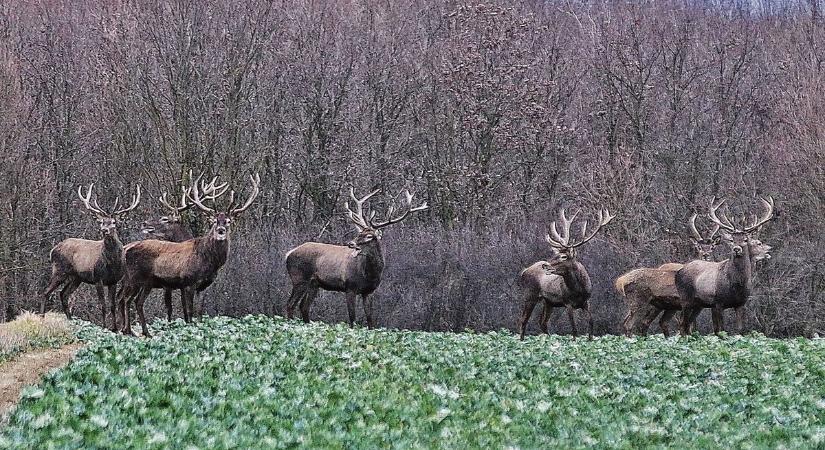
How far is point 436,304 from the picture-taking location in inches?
1287

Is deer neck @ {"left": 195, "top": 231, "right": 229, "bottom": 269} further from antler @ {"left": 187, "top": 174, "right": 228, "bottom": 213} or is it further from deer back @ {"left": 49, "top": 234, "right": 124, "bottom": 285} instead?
deer back @ {"left": 49, "top": 234, "right": 124, "bottom": 285}

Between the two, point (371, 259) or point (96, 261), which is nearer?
point (96, 261)

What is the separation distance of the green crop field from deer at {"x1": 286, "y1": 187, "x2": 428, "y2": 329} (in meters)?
5.70

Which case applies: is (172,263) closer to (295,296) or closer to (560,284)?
(295,296)

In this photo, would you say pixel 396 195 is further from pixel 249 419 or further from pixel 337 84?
pixel 249 419

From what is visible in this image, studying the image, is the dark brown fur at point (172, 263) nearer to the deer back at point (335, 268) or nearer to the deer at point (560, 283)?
the deer back at point (335, 268)

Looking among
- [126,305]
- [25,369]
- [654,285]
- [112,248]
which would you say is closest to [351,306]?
[112,248]

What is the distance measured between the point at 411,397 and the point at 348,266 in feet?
40.3

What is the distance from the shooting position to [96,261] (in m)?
22.5

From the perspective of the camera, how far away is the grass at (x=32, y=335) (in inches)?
670

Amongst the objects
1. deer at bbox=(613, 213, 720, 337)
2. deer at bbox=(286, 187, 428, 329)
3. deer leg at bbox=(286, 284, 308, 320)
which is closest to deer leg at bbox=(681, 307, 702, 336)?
deer at bbox=(613, 213, 720, 337)

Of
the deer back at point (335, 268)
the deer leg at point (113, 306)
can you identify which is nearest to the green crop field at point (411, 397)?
the deer leg at point (113, 306)

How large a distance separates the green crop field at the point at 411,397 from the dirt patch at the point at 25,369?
0.36 metres

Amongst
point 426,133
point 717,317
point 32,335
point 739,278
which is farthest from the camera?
point 426,133
